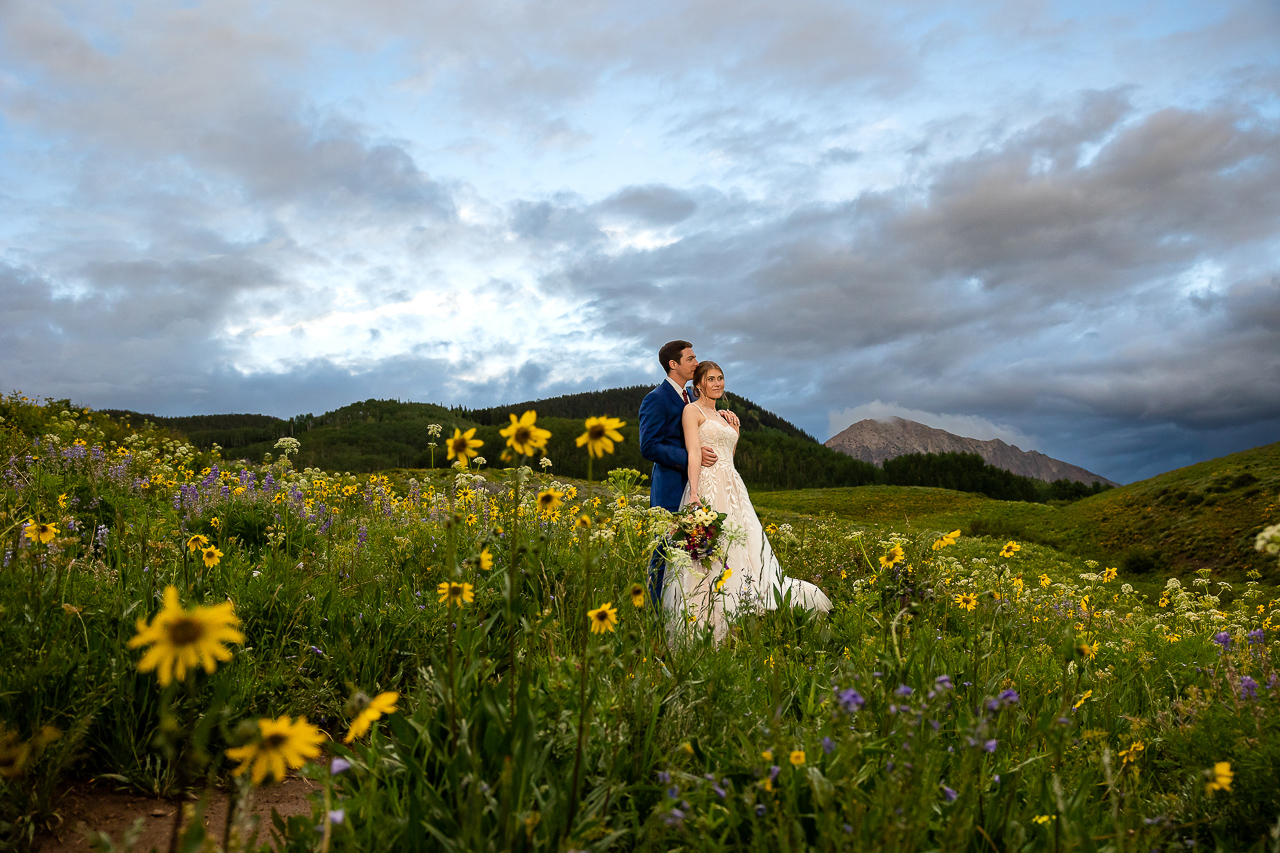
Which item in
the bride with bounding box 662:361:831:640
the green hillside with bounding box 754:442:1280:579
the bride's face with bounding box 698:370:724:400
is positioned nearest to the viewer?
the bride with bounding box 662:361:831:640

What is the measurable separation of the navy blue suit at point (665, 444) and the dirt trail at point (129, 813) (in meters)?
4.11

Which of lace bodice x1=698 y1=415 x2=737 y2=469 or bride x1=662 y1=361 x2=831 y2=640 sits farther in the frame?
lace bodice x1=698 y1=415 x2=737 y2=469

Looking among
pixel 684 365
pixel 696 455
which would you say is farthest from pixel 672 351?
pixel 696 455

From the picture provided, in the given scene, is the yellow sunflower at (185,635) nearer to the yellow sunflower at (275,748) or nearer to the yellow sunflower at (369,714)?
the yellow sunflower at (275,748)

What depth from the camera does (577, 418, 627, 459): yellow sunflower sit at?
233 cm

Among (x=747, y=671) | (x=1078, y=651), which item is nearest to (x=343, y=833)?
(x=747, y=671)

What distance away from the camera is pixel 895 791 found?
2.00 meters

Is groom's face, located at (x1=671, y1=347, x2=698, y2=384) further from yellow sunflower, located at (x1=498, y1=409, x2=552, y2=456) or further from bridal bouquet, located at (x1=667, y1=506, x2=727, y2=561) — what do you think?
yellow sunflower, located at (x1=498, y1=409, x2=552, y2=456)

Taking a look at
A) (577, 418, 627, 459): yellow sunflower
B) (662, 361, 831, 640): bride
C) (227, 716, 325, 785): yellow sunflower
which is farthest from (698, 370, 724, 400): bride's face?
(227, 716, 325, 785): yellow sunflower

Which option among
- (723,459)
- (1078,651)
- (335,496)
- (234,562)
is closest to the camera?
(1078,651)

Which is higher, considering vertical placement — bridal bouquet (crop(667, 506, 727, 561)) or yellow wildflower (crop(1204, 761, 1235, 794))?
bridal bouquet (crop(667, 506, 727, 561))

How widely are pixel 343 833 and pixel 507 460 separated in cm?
123

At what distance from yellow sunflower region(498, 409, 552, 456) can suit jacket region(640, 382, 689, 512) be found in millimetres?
4726

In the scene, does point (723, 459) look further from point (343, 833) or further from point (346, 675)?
point (343, 833)
